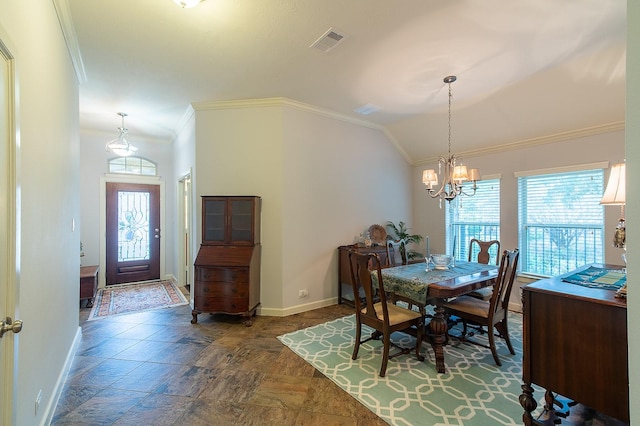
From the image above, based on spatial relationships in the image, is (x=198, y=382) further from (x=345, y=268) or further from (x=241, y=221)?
(x=345, y=268)

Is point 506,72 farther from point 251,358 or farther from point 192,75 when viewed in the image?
point 251,358

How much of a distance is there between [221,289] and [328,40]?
9.89 feet

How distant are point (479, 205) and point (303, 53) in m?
3.62

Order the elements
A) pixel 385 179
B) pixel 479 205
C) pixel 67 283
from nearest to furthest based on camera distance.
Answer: pixel 67 283 < pixel 479 205 < pixel 385 179

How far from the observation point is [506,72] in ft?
10.00

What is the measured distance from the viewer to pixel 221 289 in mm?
3551

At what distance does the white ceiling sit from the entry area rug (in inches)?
117

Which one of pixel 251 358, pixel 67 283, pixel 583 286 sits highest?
pixel 583 286

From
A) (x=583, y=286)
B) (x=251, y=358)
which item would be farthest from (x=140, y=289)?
(x=583, y=286)

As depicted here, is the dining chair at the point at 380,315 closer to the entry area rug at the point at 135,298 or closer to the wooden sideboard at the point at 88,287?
the entry area rug at the point at 135,298

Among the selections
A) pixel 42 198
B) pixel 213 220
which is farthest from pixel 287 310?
pixel 42 198

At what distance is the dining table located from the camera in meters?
2.50

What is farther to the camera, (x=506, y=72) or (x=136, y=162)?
(x=136, y=162)

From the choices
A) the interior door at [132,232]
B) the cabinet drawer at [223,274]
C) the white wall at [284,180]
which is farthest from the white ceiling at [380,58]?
the cabinet drawer at [223,274]
